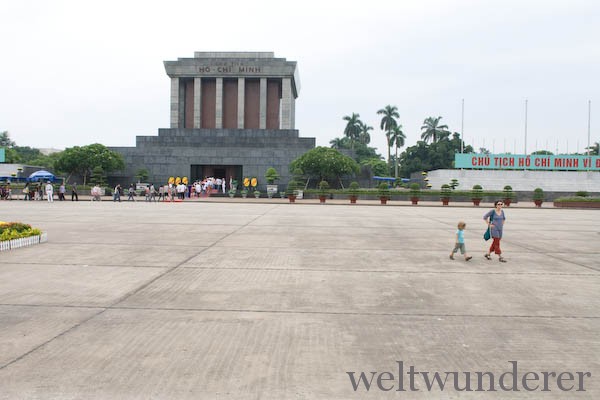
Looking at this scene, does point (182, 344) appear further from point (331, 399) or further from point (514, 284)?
point (514, 284)

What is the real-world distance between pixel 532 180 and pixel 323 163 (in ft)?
89.8

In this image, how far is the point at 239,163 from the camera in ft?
170

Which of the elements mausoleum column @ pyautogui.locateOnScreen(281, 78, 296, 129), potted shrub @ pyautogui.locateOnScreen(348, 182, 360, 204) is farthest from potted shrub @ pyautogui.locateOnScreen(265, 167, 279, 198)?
mausoleum column @ pyautogui.locateOnScreen(281, 78, 296, 129)

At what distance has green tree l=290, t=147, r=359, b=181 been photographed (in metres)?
47.5

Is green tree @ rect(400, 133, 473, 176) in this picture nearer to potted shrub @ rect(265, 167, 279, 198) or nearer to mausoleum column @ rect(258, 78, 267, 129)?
mausoleum column @ rect(258, 78, 267, 129)

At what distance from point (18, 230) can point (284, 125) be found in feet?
158

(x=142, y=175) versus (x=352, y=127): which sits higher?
(x=352, y=127)

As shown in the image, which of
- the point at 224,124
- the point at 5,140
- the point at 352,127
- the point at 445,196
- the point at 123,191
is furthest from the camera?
the point at 5,140

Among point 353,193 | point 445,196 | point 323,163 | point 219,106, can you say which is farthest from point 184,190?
point 445,196

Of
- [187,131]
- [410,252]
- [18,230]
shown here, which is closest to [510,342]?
[410,252]

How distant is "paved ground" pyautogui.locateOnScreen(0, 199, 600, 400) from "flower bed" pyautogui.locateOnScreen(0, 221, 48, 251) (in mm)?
441

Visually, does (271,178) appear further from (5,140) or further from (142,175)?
(5,140)

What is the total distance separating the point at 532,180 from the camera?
5709cm

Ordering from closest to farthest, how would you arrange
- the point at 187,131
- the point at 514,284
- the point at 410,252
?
the point at 514,284 < the point at 410,252 < the point at 187,131
